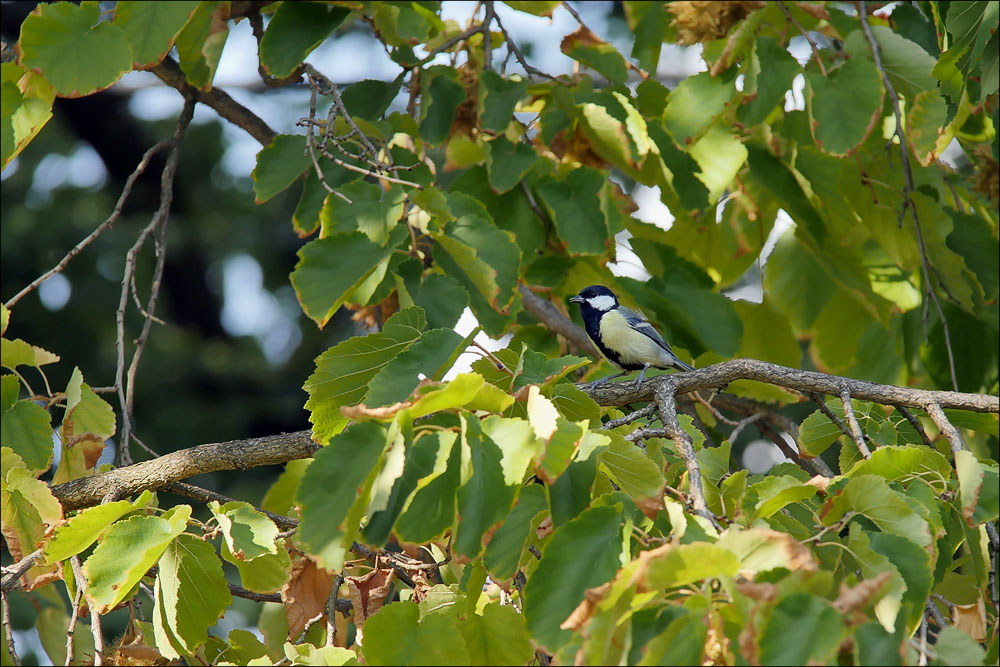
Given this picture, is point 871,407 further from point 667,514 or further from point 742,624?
point 742,624

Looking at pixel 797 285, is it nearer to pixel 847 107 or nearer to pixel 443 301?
pixel 847 107

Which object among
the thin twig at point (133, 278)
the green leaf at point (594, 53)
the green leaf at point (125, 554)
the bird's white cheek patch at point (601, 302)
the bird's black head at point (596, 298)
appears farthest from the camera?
the bird's white cheek patch at point (601, 302)

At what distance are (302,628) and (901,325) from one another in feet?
8.33

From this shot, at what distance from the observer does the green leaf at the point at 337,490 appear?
1.39 m

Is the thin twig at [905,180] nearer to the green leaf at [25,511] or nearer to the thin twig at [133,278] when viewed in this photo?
the thin twig at [133,278]

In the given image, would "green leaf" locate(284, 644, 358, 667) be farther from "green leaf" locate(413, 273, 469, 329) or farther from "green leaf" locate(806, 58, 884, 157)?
"green leaf" locate(806, 58, 884, 157)

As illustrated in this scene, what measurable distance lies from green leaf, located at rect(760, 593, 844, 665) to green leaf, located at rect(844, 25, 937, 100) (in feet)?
7.42

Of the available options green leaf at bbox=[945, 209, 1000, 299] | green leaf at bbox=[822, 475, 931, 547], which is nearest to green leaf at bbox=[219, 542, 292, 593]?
green leaf at bbox=[822, 475, 931, 547]

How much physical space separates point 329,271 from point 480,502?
1.05 meters

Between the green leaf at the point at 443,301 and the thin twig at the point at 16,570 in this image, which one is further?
the green leaf at the point at 443,301

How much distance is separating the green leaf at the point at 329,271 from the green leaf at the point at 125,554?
2.11 ft

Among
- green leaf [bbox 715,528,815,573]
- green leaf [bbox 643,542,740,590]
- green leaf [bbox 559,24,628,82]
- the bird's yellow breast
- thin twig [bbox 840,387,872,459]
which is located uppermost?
green leaf [bbox 559,24,628,82]

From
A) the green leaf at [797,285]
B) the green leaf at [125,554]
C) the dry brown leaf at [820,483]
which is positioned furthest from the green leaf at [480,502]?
the green leaf at [797,285]

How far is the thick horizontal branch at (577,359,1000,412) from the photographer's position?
187 cm
